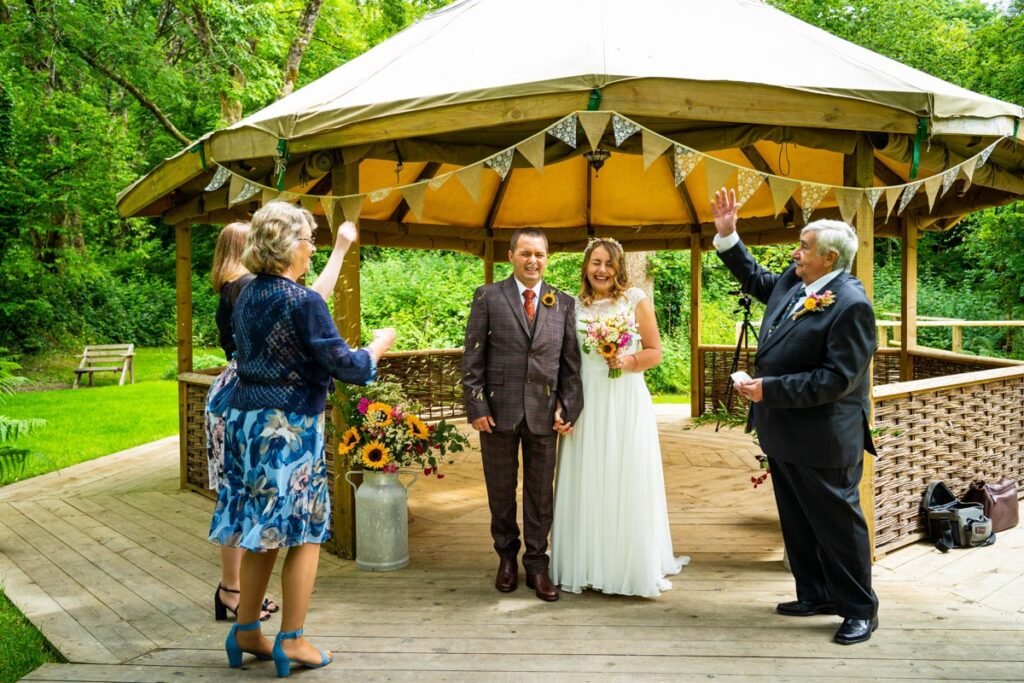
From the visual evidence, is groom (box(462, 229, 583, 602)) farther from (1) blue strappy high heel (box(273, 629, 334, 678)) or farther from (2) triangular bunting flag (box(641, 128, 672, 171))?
(1) blue strappy high heel (box(273, 629, 334, 678))

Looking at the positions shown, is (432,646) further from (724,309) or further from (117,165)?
(117,165)

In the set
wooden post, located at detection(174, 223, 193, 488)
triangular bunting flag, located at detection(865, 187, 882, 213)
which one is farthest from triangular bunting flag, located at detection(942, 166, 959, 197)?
wooden post, located at detection(174, 223, 193, 488)

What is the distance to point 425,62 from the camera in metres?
4.80

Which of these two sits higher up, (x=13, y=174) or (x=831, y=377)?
(x=13, y=174)

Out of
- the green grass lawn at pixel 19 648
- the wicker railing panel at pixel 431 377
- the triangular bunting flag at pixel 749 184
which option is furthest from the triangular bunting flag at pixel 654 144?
the wicker railing panel at pixel 431 377

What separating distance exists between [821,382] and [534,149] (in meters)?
1.79

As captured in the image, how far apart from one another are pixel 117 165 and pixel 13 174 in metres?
1.77

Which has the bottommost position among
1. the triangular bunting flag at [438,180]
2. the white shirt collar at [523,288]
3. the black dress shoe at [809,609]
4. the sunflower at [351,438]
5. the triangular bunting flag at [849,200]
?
A: the black dress shoe at [809,609]

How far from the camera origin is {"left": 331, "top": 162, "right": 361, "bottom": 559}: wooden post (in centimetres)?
470

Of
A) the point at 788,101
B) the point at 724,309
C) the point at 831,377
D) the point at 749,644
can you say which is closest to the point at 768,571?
the point at 749,644

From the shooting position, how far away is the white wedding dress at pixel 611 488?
13.2ft

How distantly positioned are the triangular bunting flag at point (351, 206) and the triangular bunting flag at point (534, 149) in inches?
37.7

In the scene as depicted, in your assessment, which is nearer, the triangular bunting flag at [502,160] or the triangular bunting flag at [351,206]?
the triangular bunting flag at [502,160]

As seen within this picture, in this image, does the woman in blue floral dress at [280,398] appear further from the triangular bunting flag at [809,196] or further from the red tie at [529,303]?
the triangular bunting flag at [809,196]
